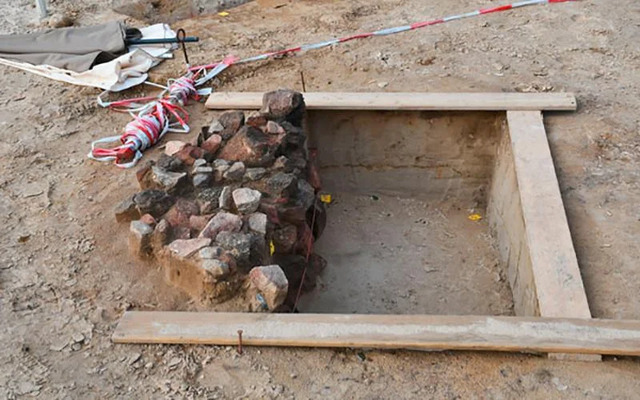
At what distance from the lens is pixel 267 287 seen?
11.0ft

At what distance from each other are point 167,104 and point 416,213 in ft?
6.74

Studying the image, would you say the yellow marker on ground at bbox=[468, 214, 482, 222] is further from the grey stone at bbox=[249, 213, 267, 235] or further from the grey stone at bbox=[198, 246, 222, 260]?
the grey stone at bbox=[198, 246, 222, 260]

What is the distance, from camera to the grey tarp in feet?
18.3

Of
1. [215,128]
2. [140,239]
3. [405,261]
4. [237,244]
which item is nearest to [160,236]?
[140,239]

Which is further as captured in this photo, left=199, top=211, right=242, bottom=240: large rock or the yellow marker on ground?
the yellow marker on ground

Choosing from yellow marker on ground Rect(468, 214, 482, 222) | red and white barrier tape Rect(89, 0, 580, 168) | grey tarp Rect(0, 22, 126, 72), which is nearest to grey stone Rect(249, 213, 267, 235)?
red and white barrier tape Rect(89, 0, 580, 168)

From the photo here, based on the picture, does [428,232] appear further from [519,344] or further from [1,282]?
[1,282]

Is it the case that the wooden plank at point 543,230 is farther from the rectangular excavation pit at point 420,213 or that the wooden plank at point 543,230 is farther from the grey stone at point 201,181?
the grey stone at point 201,181

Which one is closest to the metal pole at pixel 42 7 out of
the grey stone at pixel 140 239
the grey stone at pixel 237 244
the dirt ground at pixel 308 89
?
the dirt ground at pixel 308 89

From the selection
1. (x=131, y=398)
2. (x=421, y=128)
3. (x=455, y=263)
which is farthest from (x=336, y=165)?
(x=131, y=398)

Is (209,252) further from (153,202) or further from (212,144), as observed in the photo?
(212,144)

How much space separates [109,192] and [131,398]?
1.75 m

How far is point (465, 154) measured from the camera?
5141 mm

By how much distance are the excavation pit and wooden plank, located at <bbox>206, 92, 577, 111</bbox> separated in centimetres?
11
